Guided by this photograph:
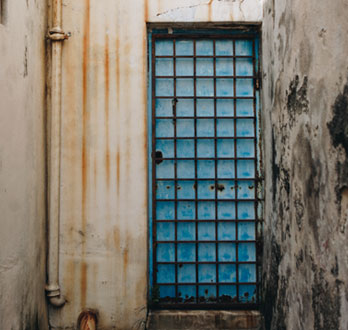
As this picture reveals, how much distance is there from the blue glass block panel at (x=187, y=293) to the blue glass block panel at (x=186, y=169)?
3.65 ft

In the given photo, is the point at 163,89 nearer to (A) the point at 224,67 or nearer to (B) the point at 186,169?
(A) the point at 224,67

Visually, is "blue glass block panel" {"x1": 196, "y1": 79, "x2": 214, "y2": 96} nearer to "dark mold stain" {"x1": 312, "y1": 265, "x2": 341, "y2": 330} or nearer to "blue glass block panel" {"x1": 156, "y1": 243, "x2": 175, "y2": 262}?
"blue glass block panel" {"x1": 156, "y1": 243, "x2": 175, "y2": 262}

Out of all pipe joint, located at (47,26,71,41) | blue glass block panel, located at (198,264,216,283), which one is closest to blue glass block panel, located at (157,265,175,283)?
blue glass block panel, located at (198,264,216,283)

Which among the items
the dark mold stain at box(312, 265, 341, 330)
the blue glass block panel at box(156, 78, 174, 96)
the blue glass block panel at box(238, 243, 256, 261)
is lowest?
the blue glass block panel at box(238, 243, 256, 261)

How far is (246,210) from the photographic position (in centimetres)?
349

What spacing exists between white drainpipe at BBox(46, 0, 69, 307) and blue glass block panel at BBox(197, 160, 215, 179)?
1.39m

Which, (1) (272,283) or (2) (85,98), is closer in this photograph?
(1) (272,283)

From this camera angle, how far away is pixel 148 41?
3535mm

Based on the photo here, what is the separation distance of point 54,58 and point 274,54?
206 cm

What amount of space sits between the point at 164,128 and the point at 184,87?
472mm

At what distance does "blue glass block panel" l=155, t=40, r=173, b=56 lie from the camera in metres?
3.54

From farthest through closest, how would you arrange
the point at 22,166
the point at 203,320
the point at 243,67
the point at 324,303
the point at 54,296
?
the point at 243,67
the point at 203,320
the point at 54,296
the point at 22,166
the point at 324,303

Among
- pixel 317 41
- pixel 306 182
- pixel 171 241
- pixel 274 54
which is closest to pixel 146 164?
pixel 171 241

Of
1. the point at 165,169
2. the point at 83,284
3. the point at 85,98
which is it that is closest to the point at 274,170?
the point at 165,169
